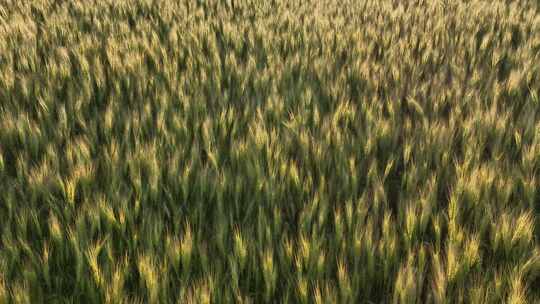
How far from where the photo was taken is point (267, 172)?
142 centimetres

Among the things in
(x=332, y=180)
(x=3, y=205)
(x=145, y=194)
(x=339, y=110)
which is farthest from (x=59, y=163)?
(x=339, y=110)

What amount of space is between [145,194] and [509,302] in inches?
32.8

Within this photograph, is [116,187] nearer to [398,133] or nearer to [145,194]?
[145,194]

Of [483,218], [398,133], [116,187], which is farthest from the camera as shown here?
[398,133]

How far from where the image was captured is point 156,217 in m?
1.19

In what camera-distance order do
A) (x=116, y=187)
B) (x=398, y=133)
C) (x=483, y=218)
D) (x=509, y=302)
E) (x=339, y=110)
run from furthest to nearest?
(x=339, y=110)
(x=398, y=133)
(x=116, y=187)
(x=483, y=218)
(x=509, y=302)

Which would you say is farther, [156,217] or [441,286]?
[156,217]

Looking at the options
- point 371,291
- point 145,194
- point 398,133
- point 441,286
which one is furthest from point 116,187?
point 398,133

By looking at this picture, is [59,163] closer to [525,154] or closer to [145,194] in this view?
[145,194]

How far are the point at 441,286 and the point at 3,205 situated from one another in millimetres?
1074

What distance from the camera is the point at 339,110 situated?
1812 millimetres

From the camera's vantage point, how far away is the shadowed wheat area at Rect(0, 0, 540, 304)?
0.99 meters

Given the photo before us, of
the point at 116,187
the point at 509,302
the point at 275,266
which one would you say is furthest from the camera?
the point at 116,187

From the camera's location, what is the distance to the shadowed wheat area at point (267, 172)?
0.99m
